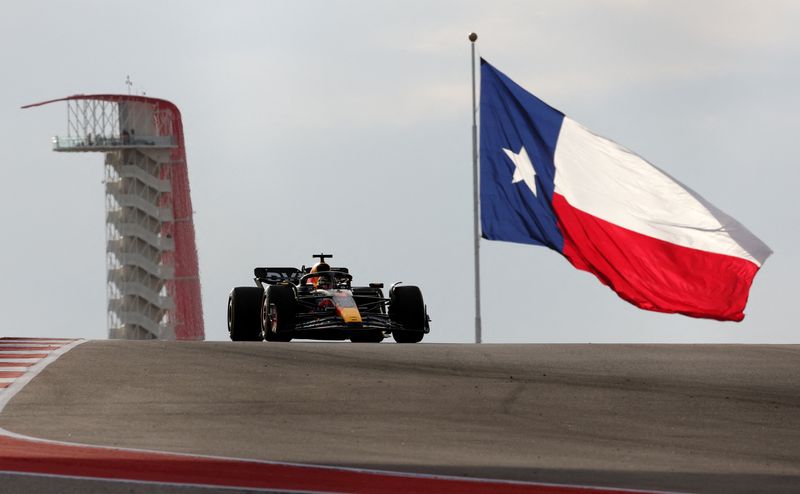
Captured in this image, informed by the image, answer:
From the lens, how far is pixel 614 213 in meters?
23.9

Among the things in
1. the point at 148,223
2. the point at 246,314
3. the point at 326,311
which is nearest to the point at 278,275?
the point at 246,314

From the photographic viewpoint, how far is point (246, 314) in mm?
26594

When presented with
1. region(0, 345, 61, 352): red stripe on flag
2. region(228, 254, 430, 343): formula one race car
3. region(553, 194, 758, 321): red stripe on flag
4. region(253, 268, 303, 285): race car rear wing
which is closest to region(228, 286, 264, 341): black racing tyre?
region(228, 254, 430, 343): formula one race car

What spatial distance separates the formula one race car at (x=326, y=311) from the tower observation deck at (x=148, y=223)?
69387 millimetres

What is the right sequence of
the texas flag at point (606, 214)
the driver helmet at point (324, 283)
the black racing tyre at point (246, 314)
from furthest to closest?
1. the driver helmet at point (324, 283)
2. the black racing tyre at point (246, 314)
3. the texas flag at point (606, 214)

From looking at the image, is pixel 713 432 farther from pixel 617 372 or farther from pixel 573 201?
pixel 573 201

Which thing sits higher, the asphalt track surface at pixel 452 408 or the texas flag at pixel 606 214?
the texas flag at pixel 606 214

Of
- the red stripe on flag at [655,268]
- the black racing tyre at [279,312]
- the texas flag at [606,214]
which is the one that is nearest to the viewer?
the red stripe on flag at [655,268]

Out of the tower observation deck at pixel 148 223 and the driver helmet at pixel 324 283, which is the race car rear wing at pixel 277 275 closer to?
the driver helmet at pixel 324 283

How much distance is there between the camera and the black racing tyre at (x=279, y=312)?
25.6m

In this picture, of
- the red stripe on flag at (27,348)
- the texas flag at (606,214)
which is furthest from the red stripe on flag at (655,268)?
the red stripe on flag at (27,348)

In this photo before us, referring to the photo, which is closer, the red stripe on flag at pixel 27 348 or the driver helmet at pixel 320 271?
the red stripe on flag at pixel 27 348

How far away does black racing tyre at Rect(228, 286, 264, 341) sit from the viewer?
2656 centimetres

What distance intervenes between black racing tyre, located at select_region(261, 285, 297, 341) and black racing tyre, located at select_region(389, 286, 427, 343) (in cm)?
183
